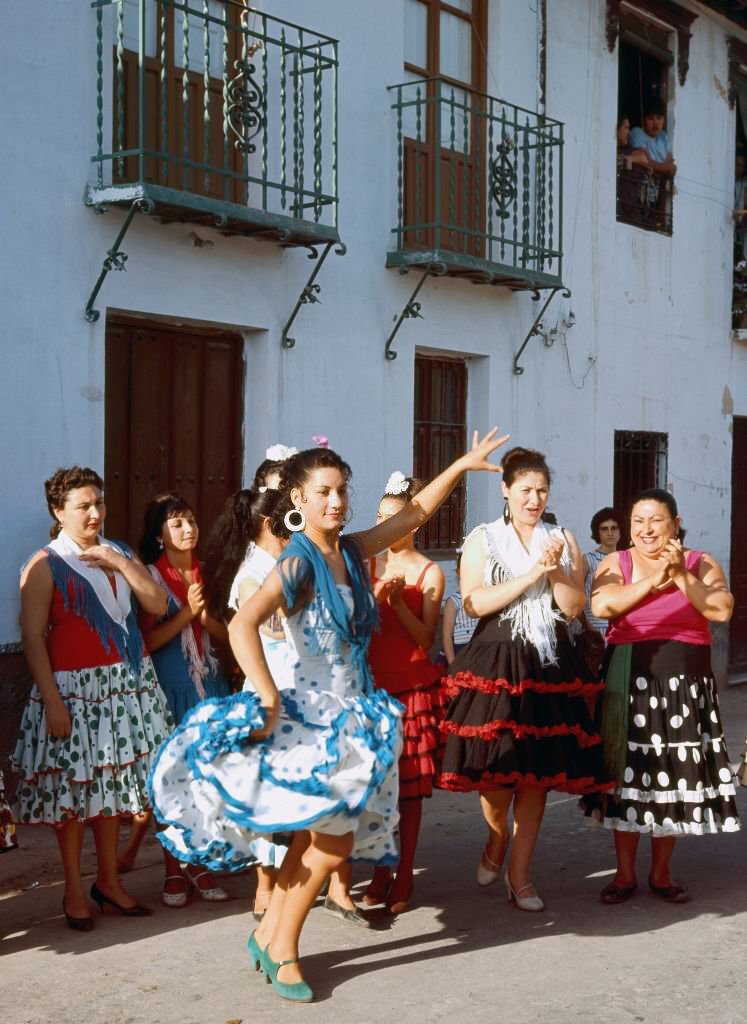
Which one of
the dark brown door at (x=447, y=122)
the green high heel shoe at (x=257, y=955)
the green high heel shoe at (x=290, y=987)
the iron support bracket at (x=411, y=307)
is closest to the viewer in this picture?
the green high heel shoe at (x=290, y=987)

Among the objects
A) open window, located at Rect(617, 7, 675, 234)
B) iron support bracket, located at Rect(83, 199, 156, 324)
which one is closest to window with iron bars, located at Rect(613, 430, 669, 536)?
open window, located at Rect(617, 7, 675, 234)

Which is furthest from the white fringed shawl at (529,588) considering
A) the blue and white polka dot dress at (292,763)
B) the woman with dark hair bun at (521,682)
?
Answer: the blue and white polka dot dress at (292,763)

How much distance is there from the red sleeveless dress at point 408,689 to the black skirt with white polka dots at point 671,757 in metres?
0.77

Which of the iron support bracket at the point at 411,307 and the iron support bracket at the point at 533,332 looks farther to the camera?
the iron support bracket at the point at 533,332

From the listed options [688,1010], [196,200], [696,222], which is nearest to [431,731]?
[688,1010]

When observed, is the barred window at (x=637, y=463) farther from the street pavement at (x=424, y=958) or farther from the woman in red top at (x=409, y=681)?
the woman in red top at (x=409, y=681)

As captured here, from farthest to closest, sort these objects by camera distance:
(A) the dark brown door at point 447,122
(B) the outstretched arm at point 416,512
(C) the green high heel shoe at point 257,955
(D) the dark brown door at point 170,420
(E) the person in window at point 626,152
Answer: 1. (E) the person in window at point 626,152
2. (A) the dark brown door at point 447,122
3. (D) the dark brown door at point 170,420
4. (B) the outstretched arm at point 416,512
5. (C) the green high heel shoe at point 257,955

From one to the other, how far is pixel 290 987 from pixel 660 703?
6.72 feet

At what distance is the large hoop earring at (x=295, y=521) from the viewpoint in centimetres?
511

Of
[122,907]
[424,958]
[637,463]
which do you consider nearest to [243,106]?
[122,907]

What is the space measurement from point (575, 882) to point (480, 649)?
1260 millimetres

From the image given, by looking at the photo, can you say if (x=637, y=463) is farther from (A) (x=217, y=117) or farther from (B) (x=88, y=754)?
(B) (x=88, y=754)

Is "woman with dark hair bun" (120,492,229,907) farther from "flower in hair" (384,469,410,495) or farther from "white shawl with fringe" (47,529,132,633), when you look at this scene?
"flower in hair" (384,469,410,495)

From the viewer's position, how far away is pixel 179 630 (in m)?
6.01
